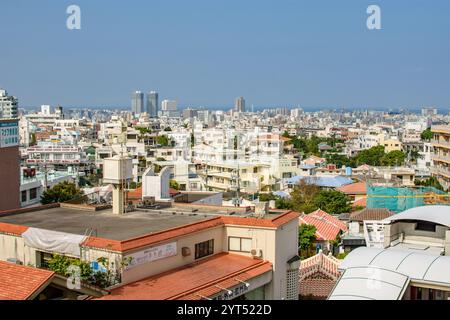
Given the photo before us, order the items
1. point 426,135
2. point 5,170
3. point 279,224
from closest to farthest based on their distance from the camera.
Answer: point 279,224 < point 5,170 < point 426,135

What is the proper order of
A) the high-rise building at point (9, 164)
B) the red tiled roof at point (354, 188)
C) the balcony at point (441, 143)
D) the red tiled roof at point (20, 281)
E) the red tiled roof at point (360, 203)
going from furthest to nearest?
the balcony at point (441, 143)
the red tiled roof at point (354, 188)
the red tiled roof at point (360, 203)
the high-rise building at point (9, 164)
the red tiled roof at point (20, 281)

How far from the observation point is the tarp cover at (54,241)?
→ 514 centimetres

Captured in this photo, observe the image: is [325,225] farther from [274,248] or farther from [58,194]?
[58,194]

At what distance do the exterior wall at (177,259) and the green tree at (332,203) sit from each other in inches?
458

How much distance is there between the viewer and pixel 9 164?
13.1m

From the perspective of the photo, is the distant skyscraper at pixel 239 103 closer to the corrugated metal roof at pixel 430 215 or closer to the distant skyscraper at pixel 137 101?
the distant skyscraper at pixel 137 101

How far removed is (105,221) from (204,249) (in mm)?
1213

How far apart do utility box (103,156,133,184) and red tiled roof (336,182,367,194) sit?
626 inches

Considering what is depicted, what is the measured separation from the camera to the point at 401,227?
17.6ft

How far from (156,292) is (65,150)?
87.1 feet

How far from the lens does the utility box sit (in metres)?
6.43

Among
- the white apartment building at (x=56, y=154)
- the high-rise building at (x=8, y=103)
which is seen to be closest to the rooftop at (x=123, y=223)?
the white apartment building at (x=56, y=154)

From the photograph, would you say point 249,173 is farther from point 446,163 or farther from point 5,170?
point 5,170
